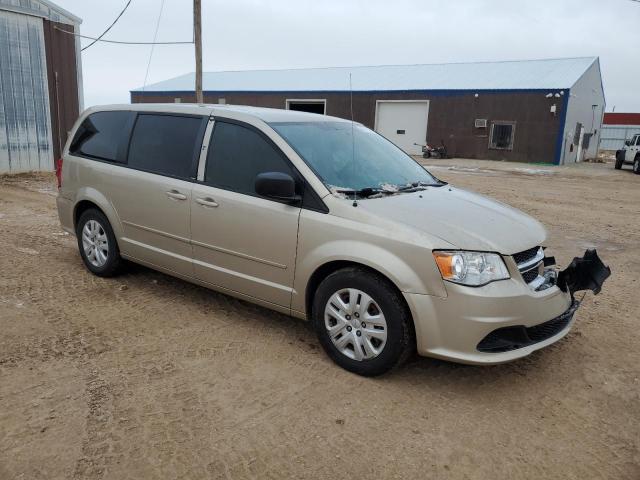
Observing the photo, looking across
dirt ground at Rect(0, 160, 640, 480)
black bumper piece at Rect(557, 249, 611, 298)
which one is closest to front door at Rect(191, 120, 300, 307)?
dirt ground at Rect(0, 160, 640, 480)

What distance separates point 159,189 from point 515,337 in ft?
10.3

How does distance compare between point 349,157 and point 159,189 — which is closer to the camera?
point 349,157

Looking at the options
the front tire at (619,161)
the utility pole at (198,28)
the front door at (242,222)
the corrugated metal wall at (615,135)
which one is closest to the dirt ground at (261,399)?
the front door at (242,222)

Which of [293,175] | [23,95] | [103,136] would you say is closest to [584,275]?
[293,175]

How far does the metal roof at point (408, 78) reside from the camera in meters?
27.4

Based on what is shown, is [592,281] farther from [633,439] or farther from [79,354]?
[79,354]

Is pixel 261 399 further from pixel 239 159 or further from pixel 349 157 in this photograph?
pixel 349 157

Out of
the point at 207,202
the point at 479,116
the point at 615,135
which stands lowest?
the point at 207,202

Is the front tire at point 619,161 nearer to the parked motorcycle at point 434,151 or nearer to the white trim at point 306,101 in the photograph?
the parked motorcycle at point 434,151

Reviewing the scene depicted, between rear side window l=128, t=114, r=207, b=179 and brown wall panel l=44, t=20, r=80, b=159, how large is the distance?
10.5 metres

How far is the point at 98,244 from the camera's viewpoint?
5.39 m

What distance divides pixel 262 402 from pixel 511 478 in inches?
57.8

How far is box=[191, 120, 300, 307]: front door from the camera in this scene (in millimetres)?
3895

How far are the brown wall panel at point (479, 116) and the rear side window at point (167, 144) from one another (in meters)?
24.7
